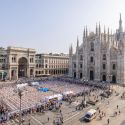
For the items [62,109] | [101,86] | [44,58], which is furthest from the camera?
[44,58]

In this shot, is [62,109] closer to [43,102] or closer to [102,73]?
[43,102]

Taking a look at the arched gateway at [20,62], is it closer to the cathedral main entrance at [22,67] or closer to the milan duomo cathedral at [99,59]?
the cathedral main entrance at [22,67]

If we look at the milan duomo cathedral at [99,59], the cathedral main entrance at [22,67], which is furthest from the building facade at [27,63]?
the milan duomo cathedral at [99,59]

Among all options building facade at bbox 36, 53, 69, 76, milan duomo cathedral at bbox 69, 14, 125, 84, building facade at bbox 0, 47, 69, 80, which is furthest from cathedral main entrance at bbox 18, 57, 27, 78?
milan duomo cathedral at bbox 69, 14, 125, 84

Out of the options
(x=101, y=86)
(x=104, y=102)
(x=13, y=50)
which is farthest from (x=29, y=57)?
(x=104, y=102)

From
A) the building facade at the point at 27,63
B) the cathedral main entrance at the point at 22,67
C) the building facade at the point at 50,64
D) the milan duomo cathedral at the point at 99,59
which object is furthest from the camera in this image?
the building facade at the point at 50,64

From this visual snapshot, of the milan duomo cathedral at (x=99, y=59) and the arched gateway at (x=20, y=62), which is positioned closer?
the milan duomo cathedral at (x=99, y=59)
